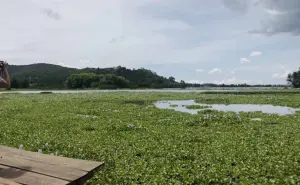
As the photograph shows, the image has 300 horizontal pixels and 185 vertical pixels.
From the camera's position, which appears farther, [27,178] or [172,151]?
[172,151]

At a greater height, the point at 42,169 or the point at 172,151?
the point at 42,169

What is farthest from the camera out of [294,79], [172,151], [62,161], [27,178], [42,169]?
[294,79]

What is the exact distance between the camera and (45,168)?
5539 millimetres

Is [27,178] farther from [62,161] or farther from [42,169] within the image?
[62,161]

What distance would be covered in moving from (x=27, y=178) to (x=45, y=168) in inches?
20.3

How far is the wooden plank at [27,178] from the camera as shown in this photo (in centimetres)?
484

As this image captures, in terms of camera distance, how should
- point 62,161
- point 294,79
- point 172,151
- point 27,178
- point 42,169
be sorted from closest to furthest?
point 27,178, point 42,169, point 62,161, point 172,151, point 294,79

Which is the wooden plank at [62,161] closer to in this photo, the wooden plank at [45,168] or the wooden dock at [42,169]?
the wooden dock at [42,169]

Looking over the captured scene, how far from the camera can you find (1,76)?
5.09 m

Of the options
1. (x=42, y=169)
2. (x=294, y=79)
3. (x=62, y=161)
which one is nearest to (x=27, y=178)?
(x=42, y=169)

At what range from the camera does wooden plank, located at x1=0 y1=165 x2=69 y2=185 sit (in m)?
4.84

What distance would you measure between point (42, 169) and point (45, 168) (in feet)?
0.25

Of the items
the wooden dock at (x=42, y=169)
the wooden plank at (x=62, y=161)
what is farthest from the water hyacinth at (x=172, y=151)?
the wooden dock at (x=42, y=169)

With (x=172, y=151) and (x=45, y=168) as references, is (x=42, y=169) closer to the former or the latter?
(x=45, y=168)
